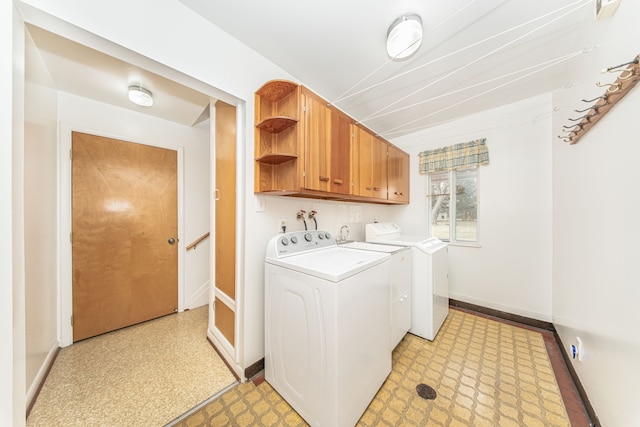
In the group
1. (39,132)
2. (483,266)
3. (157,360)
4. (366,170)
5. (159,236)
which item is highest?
(39,132)

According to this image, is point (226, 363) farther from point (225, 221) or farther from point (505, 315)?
point (505, 315)

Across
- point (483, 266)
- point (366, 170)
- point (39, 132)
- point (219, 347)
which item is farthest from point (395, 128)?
point (39, 132)

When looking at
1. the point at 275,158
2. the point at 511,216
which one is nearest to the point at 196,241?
the point at 275,158

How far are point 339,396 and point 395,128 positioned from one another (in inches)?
123

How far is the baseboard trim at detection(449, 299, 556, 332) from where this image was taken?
7.40ft

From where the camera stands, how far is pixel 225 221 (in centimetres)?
186

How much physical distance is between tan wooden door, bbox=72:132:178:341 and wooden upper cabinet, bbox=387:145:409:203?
274 centimetres

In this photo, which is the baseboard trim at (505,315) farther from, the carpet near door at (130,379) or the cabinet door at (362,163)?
the carpet near door at (130,379)

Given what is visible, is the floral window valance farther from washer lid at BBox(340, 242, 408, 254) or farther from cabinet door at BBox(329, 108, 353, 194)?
cabinet door at BBox(329, 108, 353, 194)

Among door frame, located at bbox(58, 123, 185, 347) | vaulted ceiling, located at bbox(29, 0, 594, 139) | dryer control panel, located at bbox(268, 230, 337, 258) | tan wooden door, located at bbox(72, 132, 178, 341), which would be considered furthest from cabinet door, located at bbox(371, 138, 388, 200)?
door frame, located at bbox(58, 123, 185, 347)

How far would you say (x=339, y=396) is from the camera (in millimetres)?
1164

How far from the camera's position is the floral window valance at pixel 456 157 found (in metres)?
2.59

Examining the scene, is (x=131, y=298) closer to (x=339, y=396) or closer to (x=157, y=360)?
(x=157, y=360)

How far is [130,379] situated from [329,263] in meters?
1.79
